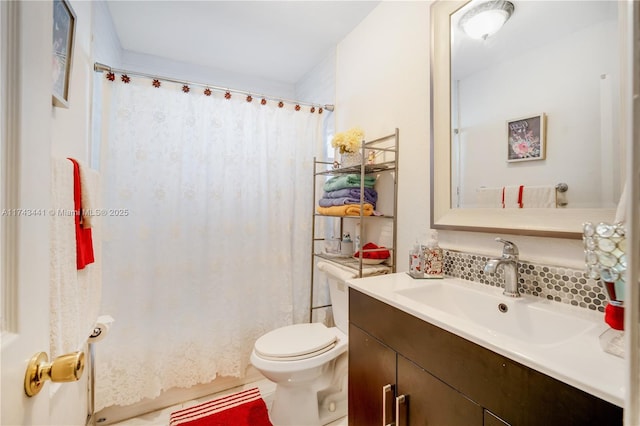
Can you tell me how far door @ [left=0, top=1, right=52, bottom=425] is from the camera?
0.39m

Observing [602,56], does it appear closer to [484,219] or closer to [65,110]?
[484,219]

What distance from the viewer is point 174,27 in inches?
73.7

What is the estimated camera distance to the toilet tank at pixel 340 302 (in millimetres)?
1576

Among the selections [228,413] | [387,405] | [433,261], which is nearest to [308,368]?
[387,405]

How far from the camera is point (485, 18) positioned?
1.11 m

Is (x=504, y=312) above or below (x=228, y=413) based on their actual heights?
above

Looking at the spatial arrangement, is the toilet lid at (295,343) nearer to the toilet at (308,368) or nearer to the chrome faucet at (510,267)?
the toilet at (308,368)

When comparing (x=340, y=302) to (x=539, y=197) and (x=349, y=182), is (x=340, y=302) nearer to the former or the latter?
(x=349, y=182)

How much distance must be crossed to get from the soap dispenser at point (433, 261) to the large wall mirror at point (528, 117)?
112mm

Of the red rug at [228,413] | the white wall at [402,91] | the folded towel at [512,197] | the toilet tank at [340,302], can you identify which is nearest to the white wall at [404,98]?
the white wall at [402,91]

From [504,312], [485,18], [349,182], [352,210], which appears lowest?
[504,312]

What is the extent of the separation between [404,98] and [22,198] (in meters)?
1.51

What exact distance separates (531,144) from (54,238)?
152cm

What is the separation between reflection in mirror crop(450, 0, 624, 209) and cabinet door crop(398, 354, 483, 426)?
26.0 inches
